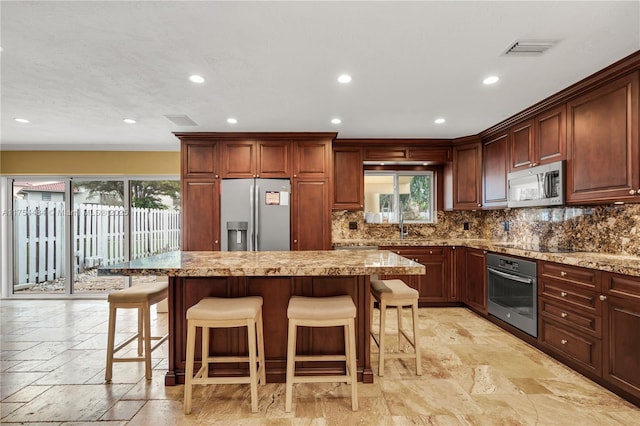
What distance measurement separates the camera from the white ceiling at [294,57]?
181 cm

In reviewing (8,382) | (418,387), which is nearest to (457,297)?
(418,387)

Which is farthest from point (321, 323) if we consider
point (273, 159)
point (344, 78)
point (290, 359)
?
point (273, 159)

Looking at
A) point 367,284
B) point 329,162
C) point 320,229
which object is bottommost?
point 367,284

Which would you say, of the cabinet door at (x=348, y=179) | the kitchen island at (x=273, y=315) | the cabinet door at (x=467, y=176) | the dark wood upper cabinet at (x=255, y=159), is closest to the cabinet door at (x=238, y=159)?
the dark wood upper cabinet at (x=255, y=159)

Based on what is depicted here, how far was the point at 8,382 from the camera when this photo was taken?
2.49 m

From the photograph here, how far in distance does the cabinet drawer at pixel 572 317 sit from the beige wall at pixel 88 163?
515 cm

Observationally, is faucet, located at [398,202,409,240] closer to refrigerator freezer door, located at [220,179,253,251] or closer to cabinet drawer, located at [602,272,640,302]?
refrigerator freezer door, located at [220,179,253,251]

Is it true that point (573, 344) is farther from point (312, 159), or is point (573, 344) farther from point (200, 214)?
point (200, 214)

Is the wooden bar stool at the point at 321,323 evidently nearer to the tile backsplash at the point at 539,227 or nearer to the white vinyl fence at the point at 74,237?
the tile backsplash at the point at 539,227

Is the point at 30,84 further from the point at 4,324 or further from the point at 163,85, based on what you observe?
the point at 4,324

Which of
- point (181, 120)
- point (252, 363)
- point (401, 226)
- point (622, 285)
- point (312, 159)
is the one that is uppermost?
point (181, 120)

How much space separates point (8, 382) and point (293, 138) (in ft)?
11.7

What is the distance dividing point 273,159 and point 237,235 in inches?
43.8

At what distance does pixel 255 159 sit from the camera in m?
4.34
